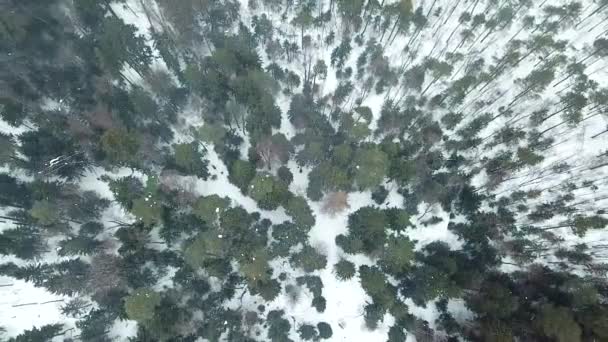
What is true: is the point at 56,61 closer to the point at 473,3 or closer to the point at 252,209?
the point at 252,209

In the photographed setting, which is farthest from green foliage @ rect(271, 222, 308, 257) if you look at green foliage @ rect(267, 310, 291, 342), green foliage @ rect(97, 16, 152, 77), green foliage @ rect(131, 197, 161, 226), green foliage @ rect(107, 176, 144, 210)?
green foliage @ rect(97, 16, 152, 77)

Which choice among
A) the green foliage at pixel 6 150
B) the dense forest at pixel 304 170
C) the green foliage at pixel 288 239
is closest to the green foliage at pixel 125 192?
the dense forest at pixel 304 170

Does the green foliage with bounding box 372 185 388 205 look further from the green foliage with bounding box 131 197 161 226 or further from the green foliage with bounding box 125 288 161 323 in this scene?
the green foliage with bounding box 125 288 161 323

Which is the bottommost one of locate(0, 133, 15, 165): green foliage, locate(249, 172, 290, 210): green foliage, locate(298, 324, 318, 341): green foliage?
locate(298, 324, 318, 341): green foliage

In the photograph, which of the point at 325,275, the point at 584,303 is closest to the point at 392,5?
the point at 325,275

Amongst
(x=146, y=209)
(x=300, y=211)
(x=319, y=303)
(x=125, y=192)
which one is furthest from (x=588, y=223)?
(x=125, y=192)

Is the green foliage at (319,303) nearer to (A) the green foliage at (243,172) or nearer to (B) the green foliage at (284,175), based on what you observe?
(B) the green foliage at (284,175)

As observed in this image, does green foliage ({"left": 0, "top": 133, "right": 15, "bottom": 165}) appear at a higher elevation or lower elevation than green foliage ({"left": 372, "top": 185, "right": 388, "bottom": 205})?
higher
